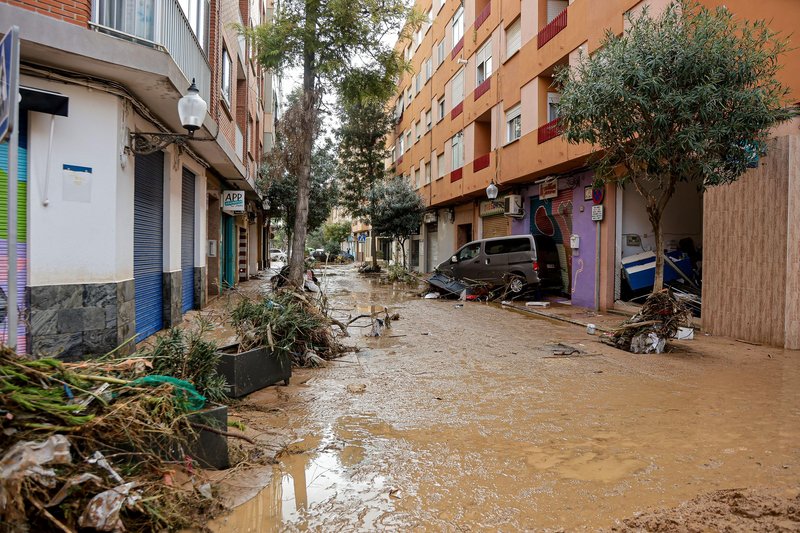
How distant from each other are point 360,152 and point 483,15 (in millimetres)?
15726

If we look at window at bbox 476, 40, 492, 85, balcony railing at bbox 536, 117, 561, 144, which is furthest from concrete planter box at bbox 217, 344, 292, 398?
window at bbox 476, 40, 492, 85

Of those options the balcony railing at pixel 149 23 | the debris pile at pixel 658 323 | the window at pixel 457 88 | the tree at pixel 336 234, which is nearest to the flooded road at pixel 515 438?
the debris pile at pixel 658 323

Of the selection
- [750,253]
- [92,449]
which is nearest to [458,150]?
[750,253]

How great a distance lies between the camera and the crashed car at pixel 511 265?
46.4 ft

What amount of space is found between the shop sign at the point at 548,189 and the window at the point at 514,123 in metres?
1.94

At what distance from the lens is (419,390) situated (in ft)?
17.2

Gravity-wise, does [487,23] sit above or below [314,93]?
above

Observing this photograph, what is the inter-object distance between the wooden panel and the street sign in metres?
9.23

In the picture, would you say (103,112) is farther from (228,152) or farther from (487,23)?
(487,23)

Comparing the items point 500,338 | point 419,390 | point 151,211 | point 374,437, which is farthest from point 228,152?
point 374,437

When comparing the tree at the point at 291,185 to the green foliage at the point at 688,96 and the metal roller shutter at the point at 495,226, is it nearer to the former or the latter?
the metal roller shutter at the point at 495,226

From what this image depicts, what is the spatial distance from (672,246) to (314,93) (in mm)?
9614

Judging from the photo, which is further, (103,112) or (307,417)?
(103,112)

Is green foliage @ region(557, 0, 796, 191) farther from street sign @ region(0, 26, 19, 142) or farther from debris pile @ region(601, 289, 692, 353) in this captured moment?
street sign @ region(0, 26, 19, 142)
